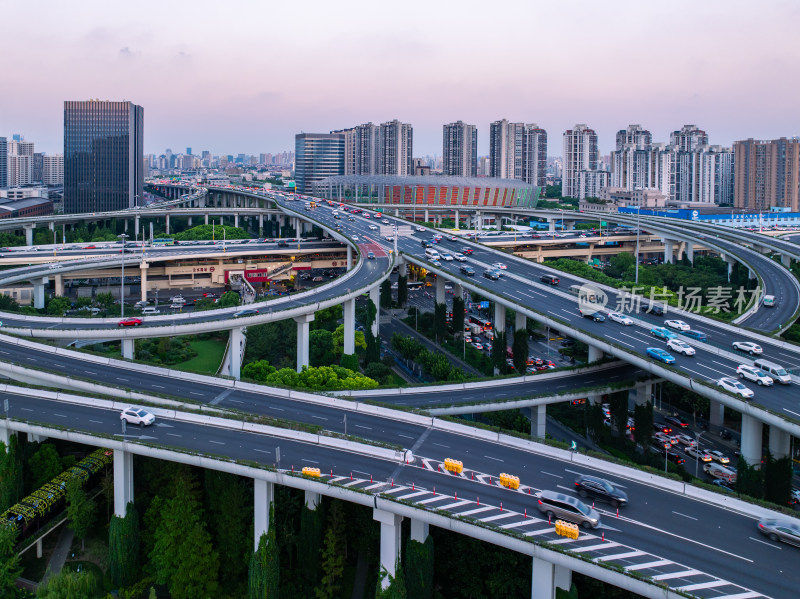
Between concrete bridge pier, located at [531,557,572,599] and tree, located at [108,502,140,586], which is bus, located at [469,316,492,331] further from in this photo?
concrete bridge pier, located at [531,557,572,599]

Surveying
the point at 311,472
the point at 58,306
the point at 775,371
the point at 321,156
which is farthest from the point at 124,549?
the point at 321,156

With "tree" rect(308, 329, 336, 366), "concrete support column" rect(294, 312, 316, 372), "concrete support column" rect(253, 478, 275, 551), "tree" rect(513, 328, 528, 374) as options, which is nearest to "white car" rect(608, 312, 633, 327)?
"tree" rect(513, 328, 528, 374)

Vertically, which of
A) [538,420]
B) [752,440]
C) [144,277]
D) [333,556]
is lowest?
[333,556]

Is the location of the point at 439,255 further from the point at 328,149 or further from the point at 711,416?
the point at 328,149

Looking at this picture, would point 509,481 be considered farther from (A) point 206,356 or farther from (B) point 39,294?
(B) point 39,294

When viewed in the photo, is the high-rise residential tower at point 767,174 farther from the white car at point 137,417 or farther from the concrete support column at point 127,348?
the white car at point 137,417

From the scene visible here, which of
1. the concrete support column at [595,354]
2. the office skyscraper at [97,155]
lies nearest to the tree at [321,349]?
the concrete support column at [595,354]

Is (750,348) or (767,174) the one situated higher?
(767,174)
